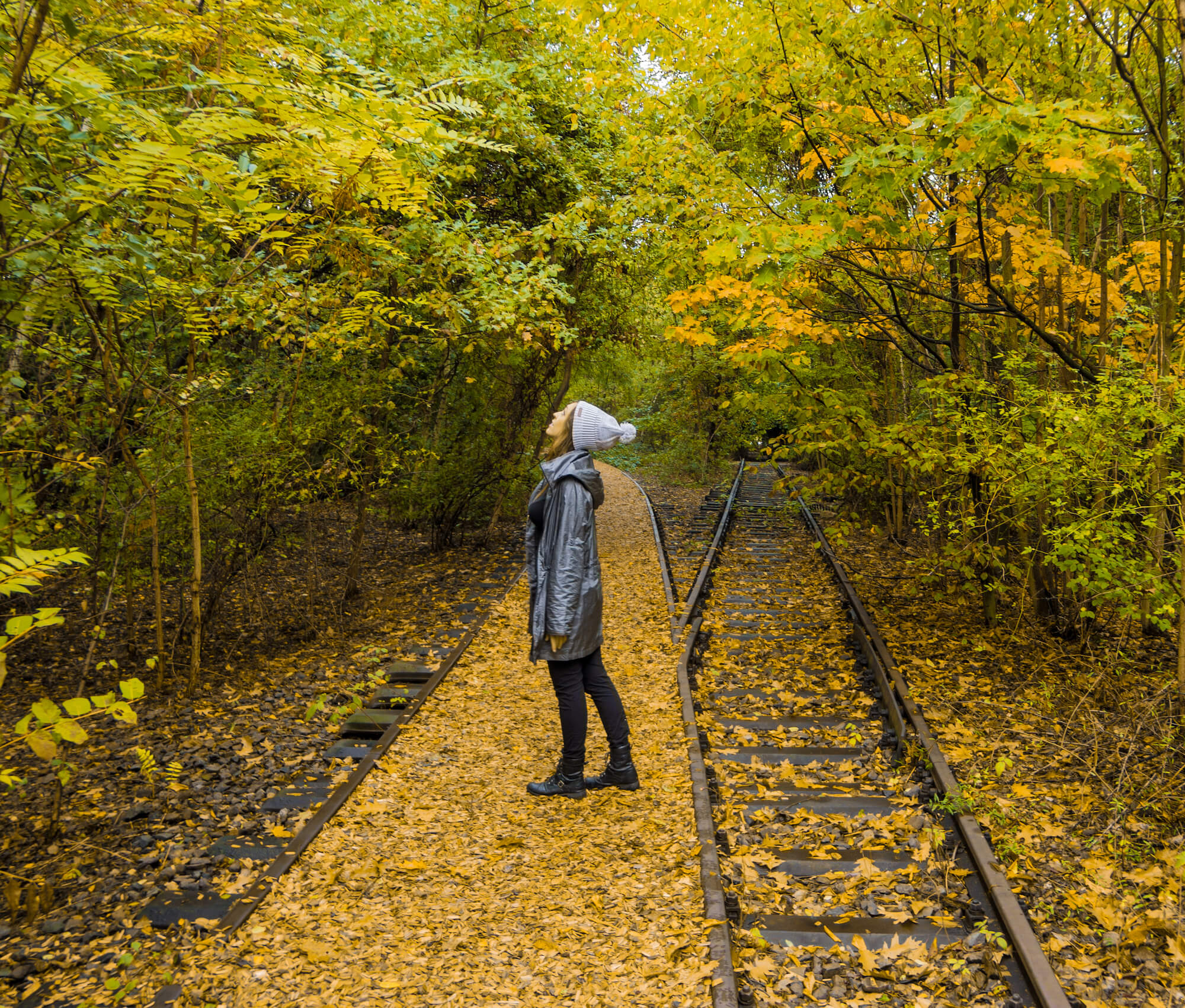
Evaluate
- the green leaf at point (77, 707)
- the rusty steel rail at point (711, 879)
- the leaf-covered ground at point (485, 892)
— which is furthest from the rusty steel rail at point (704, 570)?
the green leaf at point (77, 707)

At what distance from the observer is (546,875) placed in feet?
13.5

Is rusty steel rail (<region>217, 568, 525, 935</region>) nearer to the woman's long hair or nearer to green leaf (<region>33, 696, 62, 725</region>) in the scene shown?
green leaf (<region>33, 696, 62, 725</region>)

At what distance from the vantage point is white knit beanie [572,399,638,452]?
4668 mm

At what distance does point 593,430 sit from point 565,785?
2254 millimetres

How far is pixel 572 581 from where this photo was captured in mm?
4613

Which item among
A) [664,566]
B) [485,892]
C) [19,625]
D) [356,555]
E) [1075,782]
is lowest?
[485,892]

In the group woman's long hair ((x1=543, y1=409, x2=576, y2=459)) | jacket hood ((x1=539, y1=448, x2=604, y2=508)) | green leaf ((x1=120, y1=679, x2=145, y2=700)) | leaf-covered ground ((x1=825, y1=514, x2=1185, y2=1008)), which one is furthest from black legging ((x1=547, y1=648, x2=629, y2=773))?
green leaf ((x1=120, y1=679, x2=145, y2=700))

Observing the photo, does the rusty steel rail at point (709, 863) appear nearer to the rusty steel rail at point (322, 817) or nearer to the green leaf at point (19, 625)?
the rusty steel rail at point (322, 817)

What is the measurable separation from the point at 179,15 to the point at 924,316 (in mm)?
7569

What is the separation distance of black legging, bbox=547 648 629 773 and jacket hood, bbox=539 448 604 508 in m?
A: 1.01

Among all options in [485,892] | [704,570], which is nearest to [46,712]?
[485,892]

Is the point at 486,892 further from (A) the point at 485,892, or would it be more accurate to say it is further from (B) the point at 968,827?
(B) the point at 968,827

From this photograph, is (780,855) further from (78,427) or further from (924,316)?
(924,316)

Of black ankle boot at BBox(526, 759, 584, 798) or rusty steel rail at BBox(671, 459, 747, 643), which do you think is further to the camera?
rusty steel rail at BBox(671, 459, 747, 643)
